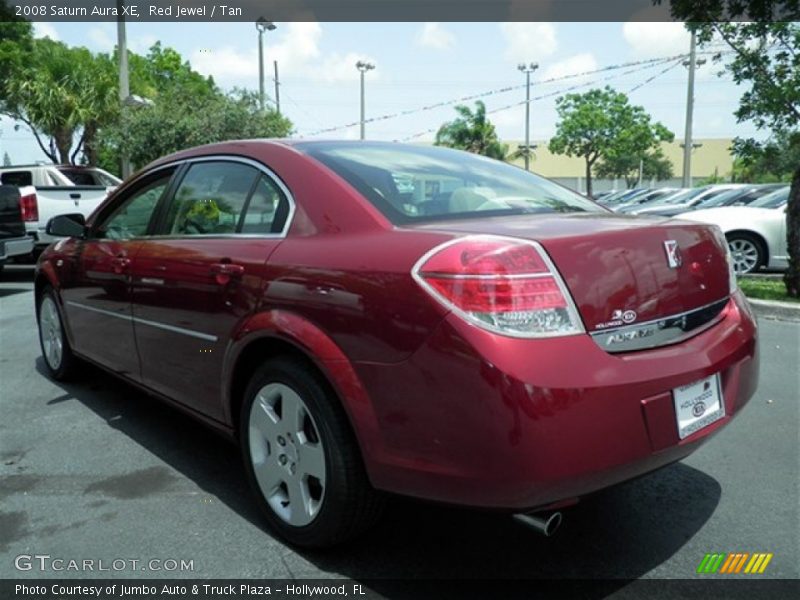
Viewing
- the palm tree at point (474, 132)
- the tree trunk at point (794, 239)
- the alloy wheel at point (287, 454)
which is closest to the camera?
the alloy wheel at point (287, 454)

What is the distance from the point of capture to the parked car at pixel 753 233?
9.37 m

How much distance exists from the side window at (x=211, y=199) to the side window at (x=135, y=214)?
240 millimetres

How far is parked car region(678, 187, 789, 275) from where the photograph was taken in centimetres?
937

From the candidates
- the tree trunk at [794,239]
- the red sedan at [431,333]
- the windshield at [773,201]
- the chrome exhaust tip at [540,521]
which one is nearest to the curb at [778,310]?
the tree trunk at [794,239]

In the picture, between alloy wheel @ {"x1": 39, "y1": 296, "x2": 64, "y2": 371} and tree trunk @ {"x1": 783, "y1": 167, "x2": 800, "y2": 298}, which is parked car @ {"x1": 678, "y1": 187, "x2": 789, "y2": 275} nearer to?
→ tree trunk @ {"x1": 783, "y1": 167, "x2": 800, "y2": 298}

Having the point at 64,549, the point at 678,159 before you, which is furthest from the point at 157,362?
the point at 678,159

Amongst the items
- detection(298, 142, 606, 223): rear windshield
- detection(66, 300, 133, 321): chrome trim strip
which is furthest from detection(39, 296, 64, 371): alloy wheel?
detection(298, 142, 606, 223): rear windshield

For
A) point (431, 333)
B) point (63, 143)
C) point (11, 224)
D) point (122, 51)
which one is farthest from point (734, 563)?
point (63, 143)

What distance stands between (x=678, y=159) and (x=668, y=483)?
8667cm

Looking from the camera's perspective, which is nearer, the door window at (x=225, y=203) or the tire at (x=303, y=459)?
the tire at (x=303, y=459)

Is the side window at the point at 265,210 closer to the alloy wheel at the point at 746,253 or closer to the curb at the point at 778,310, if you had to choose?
the curb at the point at 778,310

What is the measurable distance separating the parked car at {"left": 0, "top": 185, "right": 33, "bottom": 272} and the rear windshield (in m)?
7.26

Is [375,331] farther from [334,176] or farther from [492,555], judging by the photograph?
[492,555]

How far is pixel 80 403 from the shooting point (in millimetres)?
4395
